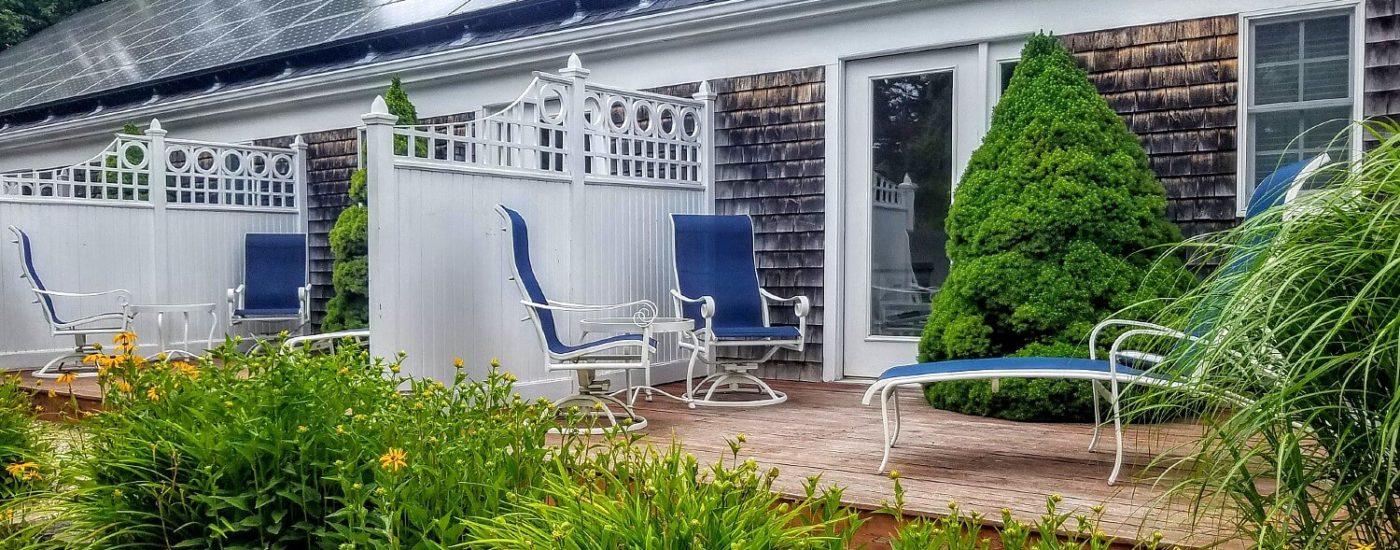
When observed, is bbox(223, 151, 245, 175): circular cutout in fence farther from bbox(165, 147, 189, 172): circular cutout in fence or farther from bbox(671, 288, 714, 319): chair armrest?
bbox(671, 288, 714, 319): chair armrest

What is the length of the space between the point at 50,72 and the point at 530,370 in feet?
45.7

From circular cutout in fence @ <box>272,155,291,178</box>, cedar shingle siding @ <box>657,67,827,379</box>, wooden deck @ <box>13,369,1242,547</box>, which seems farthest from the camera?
circular cutout in fence @ <box>272,155,291,178</box>

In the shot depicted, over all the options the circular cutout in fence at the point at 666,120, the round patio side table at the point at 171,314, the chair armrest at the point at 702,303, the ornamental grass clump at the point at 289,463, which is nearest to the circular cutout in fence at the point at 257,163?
the round patio side table at the point at 171,314

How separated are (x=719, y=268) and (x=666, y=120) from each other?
57.6 inches

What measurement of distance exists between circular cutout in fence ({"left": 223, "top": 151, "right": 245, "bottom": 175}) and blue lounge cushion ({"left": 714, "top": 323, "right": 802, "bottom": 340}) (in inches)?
219

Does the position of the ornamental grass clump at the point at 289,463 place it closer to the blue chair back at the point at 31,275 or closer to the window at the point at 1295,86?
the window at the point at 1295,86

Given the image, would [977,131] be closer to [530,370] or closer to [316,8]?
[530,370]

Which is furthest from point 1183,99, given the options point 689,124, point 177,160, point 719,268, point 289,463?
point 177,160

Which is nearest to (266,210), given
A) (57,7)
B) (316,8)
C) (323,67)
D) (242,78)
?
(323,67)

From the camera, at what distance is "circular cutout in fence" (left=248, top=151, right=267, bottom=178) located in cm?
980

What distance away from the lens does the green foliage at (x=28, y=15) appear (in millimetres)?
23250

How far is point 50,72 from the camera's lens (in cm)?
1633

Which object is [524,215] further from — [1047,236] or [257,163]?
[257,163]

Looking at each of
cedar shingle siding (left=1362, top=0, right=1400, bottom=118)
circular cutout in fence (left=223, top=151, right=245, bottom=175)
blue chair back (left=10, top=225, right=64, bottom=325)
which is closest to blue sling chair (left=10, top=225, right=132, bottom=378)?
blue chair back (left=10, top=225, right=64, bottom=325)
